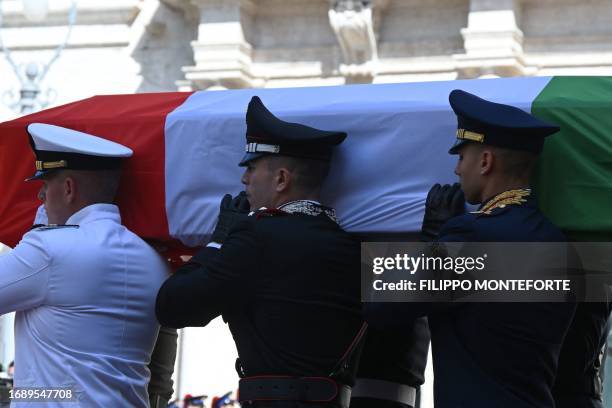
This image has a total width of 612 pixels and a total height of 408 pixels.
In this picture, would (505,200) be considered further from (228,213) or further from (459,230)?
(228,213)

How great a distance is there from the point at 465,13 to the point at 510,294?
6.92m

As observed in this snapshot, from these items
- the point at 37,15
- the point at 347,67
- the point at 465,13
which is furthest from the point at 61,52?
the point at 465,13

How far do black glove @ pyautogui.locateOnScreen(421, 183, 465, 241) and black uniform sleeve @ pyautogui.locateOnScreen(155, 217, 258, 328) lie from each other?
0.51m

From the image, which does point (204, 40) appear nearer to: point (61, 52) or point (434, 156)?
point (61, 52)

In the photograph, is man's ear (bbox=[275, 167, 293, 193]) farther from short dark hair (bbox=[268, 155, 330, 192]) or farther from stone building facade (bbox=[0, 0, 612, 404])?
stone building facade (bbox=[0, 0, 612, 404])

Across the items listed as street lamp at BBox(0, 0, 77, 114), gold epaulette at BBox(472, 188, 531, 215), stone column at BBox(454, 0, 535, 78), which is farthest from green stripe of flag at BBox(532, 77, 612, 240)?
street lamp at BBox(0, 0, 77, 114)

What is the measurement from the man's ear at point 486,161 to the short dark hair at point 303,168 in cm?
53

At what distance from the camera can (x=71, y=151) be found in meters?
4.42

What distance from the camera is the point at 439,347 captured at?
12.9 ft

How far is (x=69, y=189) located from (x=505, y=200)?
4.66ft

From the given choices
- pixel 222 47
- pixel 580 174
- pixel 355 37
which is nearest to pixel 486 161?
pixel 580 174

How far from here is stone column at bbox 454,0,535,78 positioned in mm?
9961

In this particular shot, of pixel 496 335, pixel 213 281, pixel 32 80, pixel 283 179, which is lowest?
pixel 496 335

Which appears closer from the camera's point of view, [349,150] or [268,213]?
[268,213]
